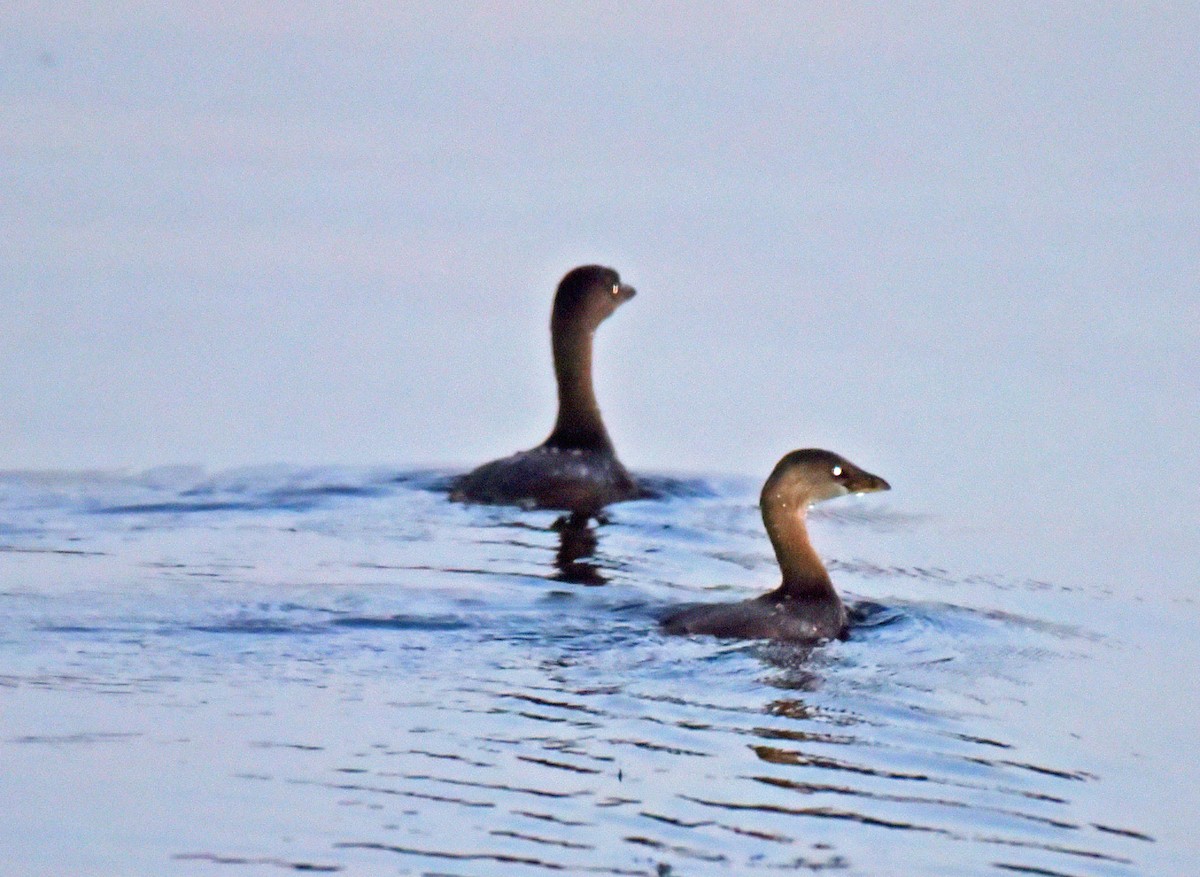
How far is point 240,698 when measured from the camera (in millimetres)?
9000

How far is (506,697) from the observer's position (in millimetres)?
9133

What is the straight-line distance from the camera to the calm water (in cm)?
741

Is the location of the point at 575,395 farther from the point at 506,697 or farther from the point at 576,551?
the point at 506,697

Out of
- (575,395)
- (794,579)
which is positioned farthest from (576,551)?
(575,395)

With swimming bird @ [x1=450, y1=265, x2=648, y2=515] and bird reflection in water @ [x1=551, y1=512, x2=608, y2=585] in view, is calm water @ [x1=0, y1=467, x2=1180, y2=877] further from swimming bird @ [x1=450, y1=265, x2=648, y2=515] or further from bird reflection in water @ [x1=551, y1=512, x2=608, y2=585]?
swimming bird @ [x1=450, y1=265, x2=648, y2=515]

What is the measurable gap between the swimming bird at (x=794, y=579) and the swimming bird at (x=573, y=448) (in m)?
2.27

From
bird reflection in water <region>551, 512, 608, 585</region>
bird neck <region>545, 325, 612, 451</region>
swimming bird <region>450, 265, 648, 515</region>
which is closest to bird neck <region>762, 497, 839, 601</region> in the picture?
bird reflection in water <region>551, 512, 608, 585</region>

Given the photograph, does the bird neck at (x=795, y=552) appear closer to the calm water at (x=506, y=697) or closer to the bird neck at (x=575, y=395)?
the calm water at (x=506, y=697)

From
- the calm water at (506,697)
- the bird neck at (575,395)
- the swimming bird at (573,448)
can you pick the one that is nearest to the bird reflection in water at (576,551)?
the calm water at (506,697)

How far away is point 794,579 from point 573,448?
10.1 feet

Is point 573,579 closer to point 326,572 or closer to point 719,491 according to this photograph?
point 326,572

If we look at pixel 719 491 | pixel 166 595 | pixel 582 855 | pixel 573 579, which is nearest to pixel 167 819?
pixel 582 855

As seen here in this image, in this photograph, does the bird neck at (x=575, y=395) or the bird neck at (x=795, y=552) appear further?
the bird neck at (x=575, y=395)

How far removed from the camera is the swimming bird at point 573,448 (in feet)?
43.3
